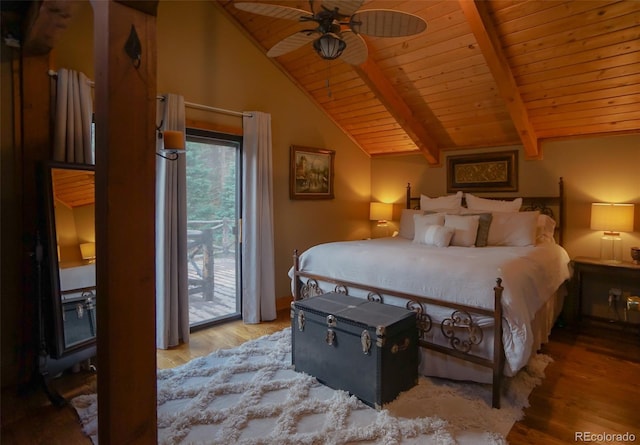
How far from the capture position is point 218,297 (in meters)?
4.02

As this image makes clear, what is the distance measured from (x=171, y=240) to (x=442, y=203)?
304 centimetres

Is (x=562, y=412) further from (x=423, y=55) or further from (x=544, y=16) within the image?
(x=423, y=55)

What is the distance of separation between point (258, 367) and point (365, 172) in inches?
137

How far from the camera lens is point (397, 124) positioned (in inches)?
184

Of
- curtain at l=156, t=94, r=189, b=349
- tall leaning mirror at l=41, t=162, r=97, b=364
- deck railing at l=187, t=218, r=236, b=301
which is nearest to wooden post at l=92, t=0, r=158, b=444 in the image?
tall leaning mirror at l=41, t=162, r=97, b=364

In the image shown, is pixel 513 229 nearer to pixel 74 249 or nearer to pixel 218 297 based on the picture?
pixel 218 297

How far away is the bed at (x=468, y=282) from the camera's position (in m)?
2.31

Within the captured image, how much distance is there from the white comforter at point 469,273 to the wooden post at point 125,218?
185cm

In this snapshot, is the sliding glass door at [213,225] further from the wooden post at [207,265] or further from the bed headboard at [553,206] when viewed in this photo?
the bed headboard at [553,206]

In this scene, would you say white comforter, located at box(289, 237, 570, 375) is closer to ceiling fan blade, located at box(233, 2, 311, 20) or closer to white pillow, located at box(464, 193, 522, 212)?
white pillow, located at box(464, 193, 522, 212)

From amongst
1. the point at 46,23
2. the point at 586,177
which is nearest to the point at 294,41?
the point at 46,23

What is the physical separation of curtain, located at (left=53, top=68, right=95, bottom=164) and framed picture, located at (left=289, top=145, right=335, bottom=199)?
7.21 ft

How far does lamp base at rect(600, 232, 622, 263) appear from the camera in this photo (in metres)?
3.66

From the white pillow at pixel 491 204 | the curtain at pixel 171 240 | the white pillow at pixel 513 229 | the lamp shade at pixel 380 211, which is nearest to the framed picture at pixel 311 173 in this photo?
the lamp shade at pixel 380 211
